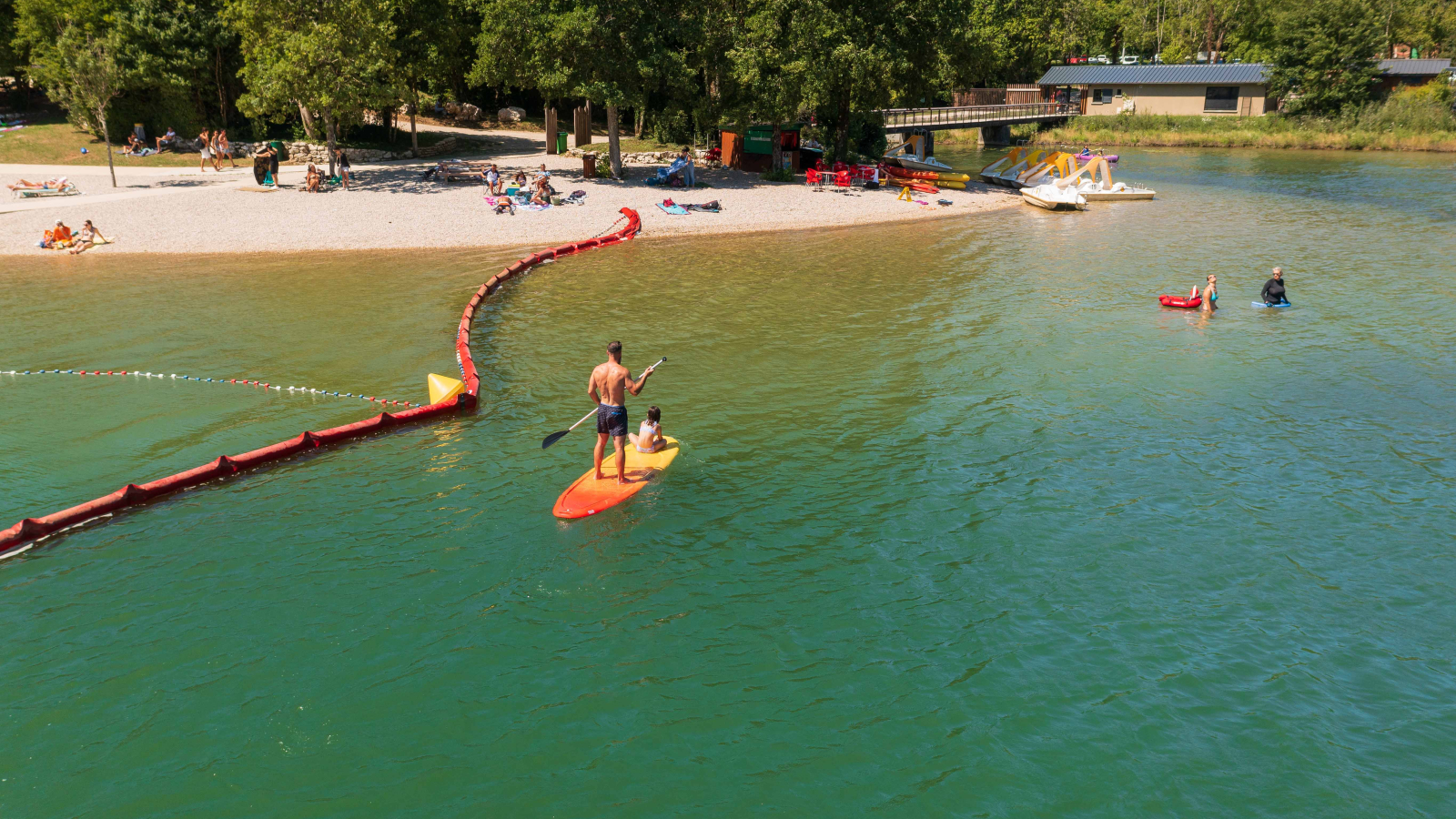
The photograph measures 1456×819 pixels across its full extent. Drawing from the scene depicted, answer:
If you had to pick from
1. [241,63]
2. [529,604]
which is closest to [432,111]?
[241,63]

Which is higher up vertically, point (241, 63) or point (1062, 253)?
point (241, 63)

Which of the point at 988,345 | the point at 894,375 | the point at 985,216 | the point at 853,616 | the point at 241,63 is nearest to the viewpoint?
the point at 853,616

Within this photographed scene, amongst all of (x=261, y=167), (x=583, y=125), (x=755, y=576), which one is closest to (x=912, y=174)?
(x=583, y=125)

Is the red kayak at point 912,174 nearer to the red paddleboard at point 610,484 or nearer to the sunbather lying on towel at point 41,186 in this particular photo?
the sunbather lying on towel at point 41,186

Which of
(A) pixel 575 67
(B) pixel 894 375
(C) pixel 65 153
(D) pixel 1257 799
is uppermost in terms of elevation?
(A) pixel 575 67

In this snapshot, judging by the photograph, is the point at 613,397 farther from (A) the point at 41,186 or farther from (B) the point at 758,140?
(B) the point at 758,140

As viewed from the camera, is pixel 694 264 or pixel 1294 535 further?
pixel 694 264

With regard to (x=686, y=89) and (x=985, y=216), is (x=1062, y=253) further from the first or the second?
(x=686, y=89)
